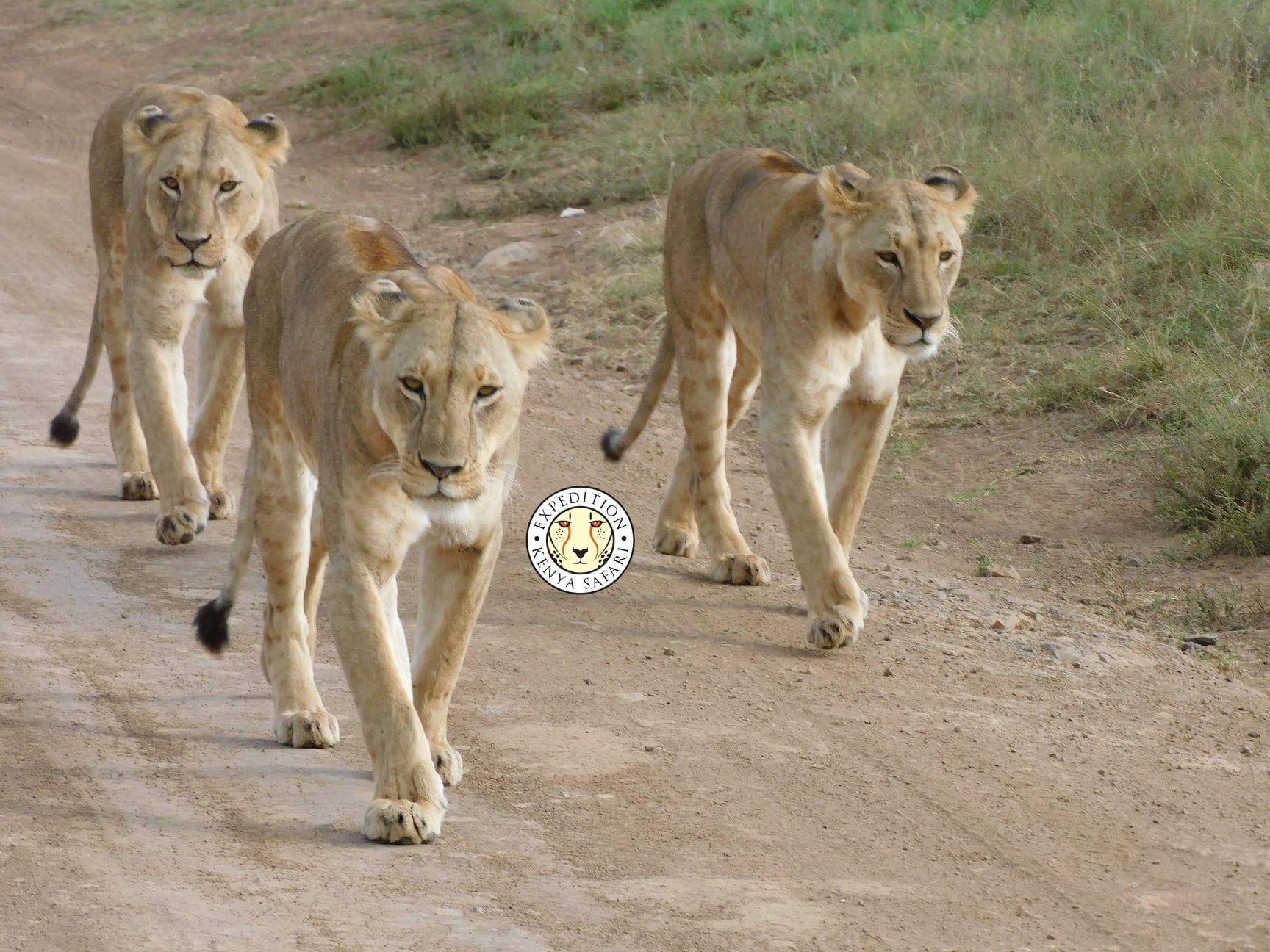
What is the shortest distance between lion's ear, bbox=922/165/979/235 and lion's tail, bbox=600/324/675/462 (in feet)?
4.25

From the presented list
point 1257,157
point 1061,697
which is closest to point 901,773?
point 1061,697

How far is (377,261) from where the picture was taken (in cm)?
400

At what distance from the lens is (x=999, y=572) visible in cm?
579

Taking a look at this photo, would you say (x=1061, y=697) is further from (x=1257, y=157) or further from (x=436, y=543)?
(x=1257, y=157)

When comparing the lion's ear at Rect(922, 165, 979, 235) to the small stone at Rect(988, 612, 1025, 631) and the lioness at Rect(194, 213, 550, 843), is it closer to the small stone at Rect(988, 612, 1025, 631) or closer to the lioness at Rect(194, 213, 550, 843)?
the small stone at Rect(988, 612, 1025, 631)

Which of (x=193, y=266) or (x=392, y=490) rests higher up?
(x=392, y=490)

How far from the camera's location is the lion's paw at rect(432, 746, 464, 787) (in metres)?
3.73

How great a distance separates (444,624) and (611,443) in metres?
2.46

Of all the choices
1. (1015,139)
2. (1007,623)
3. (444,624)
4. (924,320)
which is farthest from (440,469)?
(1015,139)

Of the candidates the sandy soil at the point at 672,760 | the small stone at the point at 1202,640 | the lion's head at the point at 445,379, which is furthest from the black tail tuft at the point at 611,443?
the lion's head at the point at 445,379

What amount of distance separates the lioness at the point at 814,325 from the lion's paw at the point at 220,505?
155cm

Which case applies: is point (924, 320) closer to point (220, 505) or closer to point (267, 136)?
point (267, 136)

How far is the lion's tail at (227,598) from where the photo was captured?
13.7 ft

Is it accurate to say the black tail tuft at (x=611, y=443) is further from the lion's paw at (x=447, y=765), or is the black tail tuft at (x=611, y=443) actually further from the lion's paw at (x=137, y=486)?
the lion's paw at (x=447, y=765)
